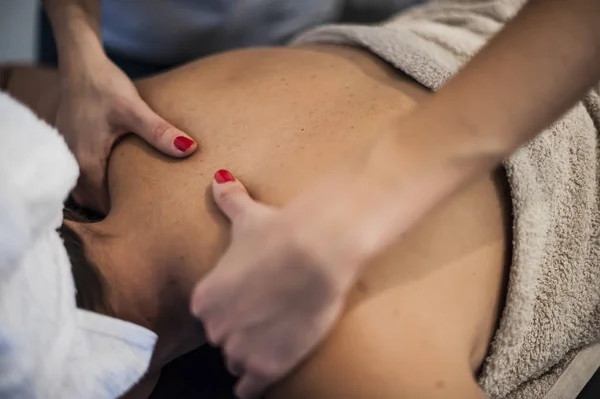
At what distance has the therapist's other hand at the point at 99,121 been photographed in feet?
2.28

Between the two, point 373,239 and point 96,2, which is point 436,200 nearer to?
point 373,239

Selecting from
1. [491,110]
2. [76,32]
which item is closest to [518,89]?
[491,110]

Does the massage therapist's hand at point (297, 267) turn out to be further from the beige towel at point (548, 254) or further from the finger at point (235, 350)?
the beige towel at point (548, 254)

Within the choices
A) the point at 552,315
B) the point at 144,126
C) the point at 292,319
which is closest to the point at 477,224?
the point at 552,315

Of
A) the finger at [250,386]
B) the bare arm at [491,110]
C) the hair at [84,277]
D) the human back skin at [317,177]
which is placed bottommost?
the finger at [250,386]

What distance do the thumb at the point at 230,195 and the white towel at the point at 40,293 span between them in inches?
5.6

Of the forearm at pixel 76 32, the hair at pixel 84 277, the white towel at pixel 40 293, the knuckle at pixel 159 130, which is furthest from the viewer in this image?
the forearm at pixel 76 32

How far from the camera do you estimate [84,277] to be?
0.58 meters

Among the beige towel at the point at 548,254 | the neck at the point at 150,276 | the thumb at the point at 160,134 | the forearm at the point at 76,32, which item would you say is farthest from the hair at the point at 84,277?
the beige towel at the point at 548,254

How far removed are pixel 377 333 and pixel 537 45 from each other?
0.28 metres

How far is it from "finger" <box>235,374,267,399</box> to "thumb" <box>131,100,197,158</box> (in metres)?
0.26

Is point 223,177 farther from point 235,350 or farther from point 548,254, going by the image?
point 548,254

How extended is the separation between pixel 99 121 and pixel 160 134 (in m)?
0.12

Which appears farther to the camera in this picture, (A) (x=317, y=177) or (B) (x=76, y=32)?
(B) (x=76, y=32)
